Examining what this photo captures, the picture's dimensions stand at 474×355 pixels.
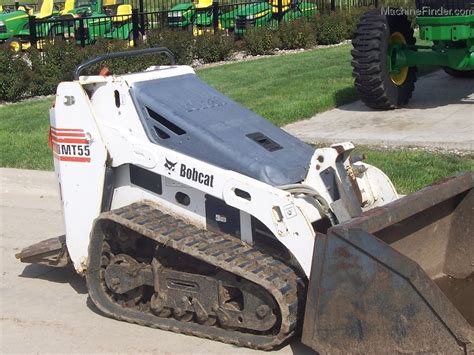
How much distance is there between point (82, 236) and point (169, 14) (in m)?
18.7

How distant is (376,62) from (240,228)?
7.15 m

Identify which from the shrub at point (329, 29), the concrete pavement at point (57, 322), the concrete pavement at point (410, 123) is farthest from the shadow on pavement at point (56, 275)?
the shrub at point (329, 29)

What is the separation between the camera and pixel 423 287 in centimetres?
399

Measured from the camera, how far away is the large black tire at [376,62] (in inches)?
457

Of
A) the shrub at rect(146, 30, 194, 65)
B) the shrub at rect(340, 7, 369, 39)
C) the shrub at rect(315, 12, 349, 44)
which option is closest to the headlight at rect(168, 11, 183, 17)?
the shrub at rect(146, 30, 194, 65)

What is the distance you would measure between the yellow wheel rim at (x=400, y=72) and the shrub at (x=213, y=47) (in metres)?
8.02

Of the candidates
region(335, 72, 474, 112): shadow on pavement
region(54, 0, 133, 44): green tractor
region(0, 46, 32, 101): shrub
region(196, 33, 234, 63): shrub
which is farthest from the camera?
region(54, 0, 133, 44): green tractor

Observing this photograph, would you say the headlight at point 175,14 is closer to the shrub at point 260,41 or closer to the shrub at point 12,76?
the shrub at point 260,41

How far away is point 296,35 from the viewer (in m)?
21.2

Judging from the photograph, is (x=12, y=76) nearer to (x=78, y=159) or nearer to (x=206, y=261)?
(x=78, y=159)

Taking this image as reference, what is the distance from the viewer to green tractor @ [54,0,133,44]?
2019 cm

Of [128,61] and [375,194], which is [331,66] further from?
[375,194]

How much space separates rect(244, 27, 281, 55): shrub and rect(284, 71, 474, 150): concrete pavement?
7608 mm

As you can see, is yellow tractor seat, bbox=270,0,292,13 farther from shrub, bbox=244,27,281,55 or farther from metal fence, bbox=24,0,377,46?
shrub, bbox=244,27,281,55
